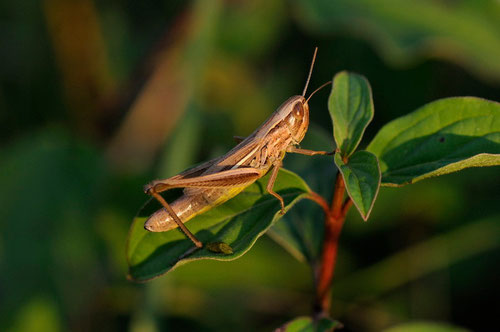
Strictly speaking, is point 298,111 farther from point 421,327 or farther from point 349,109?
point 421,327

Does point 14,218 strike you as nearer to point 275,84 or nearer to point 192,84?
point 192,84

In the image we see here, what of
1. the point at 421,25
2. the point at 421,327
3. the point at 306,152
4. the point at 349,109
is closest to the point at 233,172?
the point at 306,152

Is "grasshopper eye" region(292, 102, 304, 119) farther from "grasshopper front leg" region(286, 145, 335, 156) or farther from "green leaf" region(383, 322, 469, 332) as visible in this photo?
"green leaf" region(383, 322, 469, 332)

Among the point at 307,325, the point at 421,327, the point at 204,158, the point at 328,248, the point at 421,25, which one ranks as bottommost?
the point at 421,327

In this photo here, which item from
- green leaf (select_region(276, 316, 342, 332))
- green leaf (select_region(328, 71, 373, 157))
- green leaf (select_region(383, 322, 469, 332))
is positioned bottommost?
green leaf (select_region(383, 322, 469, 332))

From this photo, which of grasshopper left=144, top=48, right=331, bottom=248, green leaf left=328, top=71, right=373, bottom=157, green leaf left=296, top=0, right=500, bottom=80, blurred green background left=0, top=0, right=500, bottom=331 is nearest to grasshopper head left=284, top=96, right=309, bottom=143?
grasshopper left=144, top=48, right=331, bottom=248

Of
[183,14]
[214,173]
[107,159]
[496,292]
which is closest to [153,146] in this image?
[107,159]

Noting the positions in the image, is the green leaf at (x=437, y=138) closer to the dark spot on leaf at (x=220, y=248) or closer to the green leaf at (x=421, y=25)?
the dark spot on leaf at (x=220, y=248)
